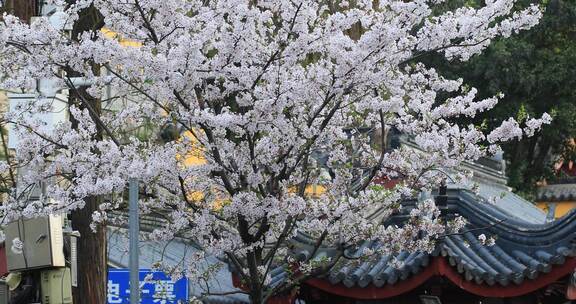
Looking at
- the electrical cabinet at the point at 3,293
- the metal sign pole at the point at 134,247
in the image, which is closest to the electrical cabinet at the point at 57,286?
the electrical cabinet at the point at 3,293

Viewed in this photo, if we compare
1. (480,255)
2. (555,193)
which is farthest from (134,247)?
(555,193)

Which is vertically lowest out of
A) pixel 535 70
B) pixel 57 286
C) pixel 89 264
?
pixel 57 286

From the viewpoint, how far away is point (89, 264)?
13461mm

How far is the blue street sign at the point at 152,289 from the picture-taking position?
1202cm

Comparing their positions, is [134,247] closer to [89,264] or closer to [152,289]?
[89,264]

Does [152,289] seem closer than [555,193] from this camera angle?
Yes

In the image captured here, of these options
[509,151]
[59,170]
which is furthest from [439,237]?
[509,151]

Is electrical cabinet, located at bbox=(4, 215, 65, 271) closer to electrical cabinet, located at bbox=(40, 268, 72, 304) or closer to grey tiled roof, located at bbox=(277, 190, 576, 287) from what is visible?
electrical cabinet, located at bbox=(40, 268, 72, 304)

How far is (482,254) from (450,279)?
53.2 inches

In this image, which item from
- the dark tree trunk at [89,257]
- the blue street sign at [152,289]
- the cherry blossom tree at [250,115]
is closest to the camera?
the cherry blossom tree at [250,115]

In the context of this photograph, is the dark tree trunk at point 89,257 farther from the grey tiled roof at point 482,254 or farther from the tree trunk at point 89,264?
the grey tiled roof at point 482,254

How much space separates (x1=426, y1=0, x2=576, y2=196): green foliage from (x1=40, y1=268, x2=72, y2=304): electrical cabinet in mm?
17650

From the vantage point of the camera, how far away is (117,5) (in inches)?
401

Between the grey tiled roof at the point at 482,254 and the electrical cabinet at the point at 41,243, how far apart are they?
2.64 metres
